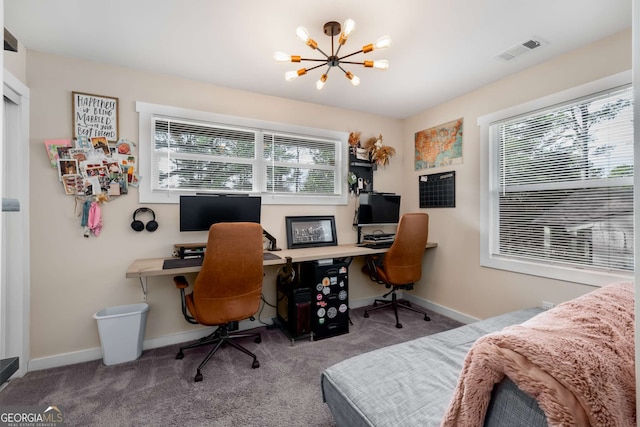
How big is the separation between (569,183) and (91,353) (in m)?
4.19

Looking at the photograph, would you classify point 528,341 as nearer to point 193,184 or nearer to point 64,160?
point 193,184

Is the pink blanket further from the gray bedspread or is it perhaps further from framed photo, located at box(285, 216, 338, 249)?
framed photo, located at box(285, 216, 338, 249)

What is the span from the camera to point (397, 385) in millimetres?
1351

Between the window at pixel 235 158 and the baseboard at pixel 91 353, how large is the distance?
4.15 feet

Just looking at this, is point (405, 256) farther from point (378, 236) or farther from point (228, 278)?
point (228, 278)

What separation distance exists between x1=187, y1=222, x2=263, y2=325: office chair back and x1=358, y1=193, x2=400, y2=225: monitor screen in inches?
66.4

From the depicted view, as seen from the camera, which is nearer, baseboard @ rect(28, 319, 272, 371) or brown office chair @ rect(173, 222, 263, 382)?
brown office chair @ rect(173, 222, 263, 382)

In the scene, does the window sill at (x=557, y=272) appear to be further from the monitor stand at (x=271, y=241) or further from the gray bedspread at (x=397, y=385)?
the monitor stand at (x=271, y=241)

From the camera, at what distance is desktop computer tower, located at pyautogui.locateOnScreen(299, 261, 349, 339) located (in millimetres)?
2807

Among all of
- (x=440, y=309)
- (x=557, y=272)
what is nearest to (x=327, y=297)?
(x=440, y=309)

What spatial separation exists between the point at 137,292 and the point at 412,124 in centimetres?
364

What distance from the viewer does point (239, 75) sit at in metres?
2.77

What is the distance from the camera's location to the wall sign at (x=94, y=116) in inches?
96.2

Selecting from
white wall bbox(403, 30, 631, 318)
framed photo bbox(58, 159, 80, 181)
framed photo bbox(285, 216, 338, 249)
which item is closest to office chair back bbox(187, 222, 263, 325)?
framed photo bbox(285, 216, 338, 249)
